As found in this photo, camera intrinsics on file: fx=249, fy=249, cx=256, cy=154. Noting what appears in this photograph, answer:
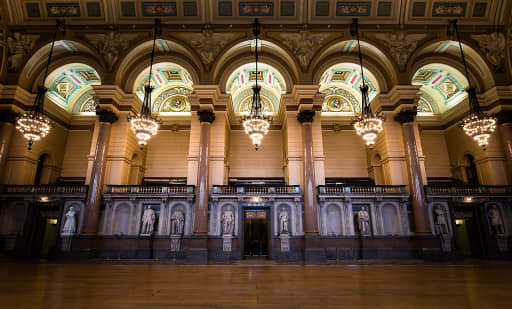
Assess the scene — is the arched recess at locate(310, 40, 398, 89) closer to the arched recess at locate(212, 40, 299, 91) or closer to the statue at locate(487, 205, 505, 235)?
the arched recess at locate(212, 40, 299, 91)

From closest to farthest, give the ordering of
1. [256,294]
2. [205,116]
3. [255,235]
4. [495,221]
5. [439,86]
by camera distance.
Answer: [256,294], [495,221], [205,116], [255,235], [439,86]

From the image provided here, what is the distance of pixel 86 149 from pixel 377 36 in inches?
744

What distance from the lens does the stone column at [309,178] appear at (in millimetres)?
11122

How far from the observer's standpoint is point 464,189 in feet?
38.7

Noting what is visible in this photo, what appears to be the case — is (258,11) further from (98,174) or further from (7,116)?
(7,116)

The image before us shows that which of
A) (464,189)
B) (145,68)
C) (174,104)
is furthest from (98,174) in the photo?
(464,189)

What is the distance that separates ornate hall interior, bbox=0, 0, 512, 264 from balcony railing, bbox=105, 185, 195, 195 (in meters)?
0.07

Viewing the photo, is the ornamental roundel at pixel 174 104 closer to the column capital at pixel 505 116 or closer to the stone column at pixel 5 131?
the stone column at pixel 5 131

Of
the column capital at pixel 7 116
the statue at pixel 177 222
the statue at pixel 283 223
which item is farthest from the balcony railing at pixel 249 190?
the column capital at pixel 7 116

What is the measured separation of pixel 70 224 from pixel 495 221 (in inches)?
757

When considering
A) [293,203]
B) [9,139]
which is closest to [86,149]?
[9,139]

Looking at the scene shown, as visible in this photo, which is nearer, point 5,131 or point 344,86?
point 5,131

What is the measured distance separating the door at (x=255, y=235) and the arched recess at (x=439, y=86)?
11602 millimetres

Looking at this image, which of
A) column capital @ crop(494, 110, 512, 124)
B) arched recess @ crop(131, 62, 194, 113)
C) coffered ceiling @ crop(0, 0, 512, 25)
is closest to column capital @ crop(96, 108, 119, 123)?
arched recess @ crop(131, 62, 194, 113)
